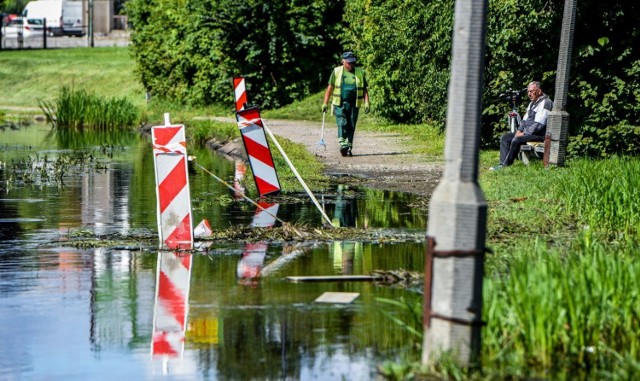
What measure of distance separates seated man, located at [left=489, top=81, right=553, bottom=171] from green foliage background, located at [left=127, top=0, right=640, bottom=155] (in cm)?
131

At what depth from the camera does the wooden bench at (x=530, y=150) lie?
19.2 meters

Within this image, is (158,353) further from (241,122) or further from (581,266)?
(241,122)

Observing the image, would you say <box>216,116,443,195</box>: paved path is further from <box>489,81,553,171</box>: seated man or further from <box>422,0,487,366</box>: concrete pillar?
<box>422,0,487,366</box>: concrete pillar

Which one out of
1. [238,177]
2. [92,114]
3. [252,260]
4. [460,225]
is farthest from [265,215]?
[92,114]

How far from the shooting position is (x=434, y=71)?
24.3 metres

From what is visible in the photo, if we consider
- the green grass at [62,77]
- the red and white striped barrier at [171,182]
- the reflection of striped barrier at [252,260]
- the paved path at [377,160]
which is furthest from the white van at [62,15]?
the reflection of striped barrier at [252,260]

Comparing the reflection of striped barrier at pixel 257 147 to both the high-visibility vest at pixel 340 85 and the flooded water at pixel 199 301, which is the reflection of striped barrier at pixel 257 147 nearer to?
the flooded water at pixel 199 301

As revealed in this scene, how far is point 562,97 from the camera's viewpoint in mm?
18062

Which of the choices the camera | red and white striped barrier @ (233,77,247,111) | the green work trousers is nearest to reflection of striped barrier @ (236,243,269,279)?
red and white striped barrier @ (233,77,247,111)

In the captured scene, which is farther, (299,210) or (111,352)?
(299,210)

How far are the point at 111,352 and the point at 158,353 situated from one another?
30 centimetres

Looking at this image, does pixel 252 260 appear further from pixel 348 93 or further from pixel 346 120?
pixel 348 93

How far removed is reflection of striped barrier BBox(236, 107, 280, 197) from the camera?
1675 cm

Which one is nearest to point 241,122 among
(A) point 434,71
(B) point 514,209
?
(B) point 514,209
